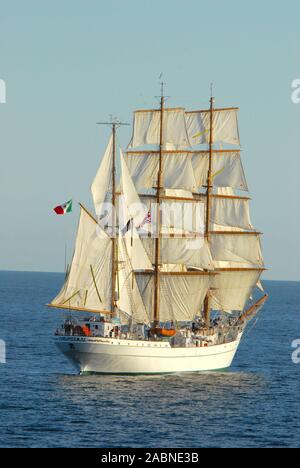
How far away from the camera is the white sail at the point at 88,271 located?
82.5 meters

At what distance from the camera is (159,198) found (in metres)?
90.3

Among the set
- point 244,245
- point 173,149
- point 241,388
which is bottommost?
point 241,388

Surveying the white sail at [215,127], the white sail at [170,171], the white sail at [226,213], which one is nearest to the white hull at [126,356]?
the white sail at [226,213]

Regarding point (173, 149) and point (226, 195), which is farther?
point (226, 195)

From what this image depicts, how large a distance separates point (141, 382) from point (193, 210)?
17.7 meters

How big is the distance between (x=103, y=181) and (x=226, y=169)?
56.8 feet

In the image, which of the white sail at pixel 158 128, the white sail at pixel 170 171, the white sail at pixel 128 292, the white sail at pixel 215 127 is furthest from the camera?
the white sail at pixel 215 127

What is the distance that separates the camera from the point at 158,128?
90562 mm

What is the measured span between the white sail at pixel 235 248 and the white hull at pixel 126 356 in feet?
33.9

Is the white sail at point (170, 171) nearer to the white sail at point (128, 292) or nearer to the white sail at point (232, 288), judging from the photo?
the white sail at point (128, 292)
